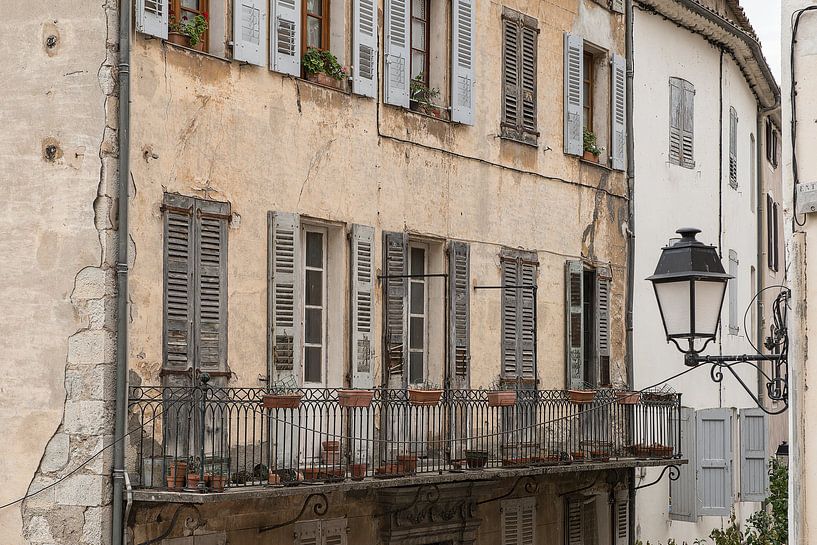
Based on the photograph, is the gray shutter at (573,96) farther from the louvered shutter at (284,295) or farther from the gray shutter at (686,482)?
the louvered shutter at (284,295)

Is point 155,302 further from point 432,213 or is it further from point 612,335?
point 612,335

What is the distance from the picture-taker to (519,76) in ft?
56.5

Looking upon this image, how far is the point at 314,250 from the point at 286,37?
6.67 ft

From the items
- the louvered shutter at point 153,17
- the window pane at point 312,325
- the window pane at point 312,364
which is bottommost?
the window pane at point 312,364

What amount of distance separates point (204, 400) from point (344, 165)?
3498mm

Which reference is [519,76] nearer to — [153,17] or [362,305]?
[362,305]

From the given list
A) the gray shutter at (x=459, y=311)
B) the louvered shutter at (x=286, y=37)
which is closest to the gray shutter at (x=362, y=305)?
the gray shutter at (x=459, y=311)

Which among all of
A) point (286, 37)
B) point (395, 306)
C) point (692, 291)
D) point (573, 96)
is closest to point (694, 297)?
point (692, 291)

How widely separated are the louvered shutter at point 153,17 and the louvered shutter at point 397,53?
10.5ft

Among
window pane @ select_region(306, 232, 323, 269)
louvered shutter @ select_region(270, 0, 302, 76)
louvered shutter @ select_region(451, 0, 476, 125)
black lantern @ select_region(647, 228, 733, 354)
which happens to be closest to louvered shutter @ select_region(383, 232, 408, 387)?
window pane @ select_region(306, 232, 323, 269)

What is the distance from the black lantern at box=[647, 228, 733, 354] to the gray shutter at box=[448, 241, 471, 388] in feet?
21.7

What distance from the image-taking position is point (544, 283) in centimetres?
1770

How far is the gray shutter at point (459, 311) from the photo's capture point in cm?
1586

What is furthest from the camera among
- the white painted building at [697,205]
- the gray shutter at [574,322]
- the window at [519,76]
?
the white painted building at [697,205]
